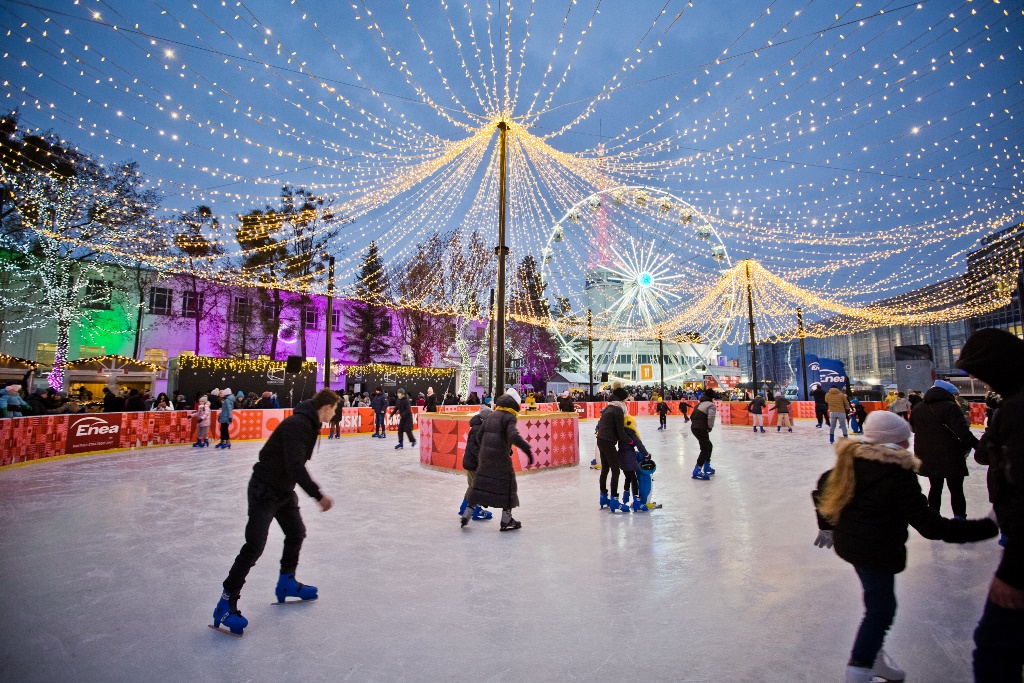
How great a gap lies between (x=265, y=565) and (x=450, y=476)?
18.1ft

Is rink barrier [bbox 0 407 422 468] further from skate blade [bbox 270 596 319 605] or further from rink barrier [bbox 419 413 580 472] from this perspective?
skate blade [bbox 270 596 319 605]

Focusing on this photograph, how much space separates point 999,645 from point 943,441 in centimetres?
432

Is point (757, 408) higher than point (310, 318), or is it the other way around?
point (310, 318)

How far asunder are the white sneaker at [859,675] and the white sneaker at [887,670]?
8.2 inches

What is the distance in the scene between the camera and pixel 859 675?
2502 mm

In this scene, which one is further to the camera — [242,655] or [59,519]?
[59,519]

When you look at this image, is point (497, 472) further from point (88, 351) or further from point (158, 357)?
point (88, 351)

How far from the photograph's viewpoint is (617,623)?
3.44 metres

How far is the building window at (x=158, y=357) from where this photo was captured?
87.2 feet

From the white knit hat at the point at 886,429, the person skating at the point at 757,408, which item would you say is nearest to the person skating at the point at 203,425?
the white knit hat at the point at 886,429

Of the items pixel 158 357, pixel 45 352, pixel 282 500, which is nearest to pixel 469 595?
pixel 282 500

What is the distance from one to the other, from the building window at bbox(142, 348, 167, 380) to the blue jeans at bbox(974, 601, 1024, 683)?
30.6 m

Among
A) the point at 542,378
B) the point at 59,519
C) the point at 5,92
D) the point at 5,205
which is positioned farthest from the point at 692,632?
the point at 542,378

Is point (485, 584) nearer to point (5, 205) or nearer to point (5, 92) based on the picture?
point (5, 92)
